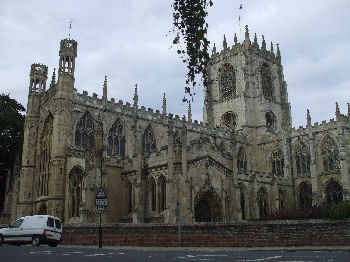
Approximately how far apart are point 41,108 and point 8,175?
871cm

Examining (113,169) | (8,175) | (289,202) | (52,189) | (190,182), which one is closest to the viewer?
(190,182)

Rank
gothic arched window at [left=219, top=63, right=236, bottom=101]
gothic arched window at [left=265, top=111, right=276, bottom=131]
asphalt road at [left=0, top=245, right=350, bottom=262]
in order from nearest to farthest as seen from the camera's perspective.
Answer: asphalt road at [left=0, top=245, right=350, bottom=262] → gothic arched window at [left=265, top=111, right=276, bottom=131] → gothic arched window at [left=219, top=63, right=236, bottom=101]

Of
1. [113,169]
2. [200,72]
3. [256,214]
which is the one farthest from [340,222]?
[256,214]

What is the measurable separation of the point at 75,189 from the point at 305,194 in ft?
89.4

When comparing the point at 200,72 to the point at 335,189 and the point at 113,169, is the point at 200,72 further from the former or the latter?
the point at 335,189

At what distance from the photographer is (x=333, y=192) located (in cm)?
4662

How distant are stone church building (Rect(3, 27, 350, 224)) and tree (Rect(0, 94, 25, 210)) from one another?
11.4 ft

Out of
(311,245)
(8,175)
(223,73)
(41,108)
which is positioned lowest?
(311,245)

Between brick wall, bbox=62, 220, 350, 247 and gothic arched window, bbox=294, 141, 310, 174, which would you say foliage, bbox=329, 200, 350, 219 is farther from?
gothic arched window, bbox=294, 141, 310, 174

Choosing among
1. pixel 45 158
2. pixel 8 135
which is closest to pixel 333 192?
pixel 45 158

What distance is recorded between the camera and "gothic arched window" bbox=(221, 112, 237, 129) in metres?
59.7

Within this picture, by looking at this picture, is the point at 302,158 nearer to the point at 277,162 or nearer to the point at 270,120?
the point at 277,162

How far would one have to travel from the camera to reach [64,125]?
36.6 m

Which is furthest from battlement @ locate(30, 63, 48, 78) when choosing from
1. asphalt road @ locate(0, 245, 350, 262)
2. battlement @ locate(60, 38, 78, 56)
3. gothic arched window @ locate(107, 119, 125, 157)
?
asphalt road @ locate(0, 245, 350, 262)
